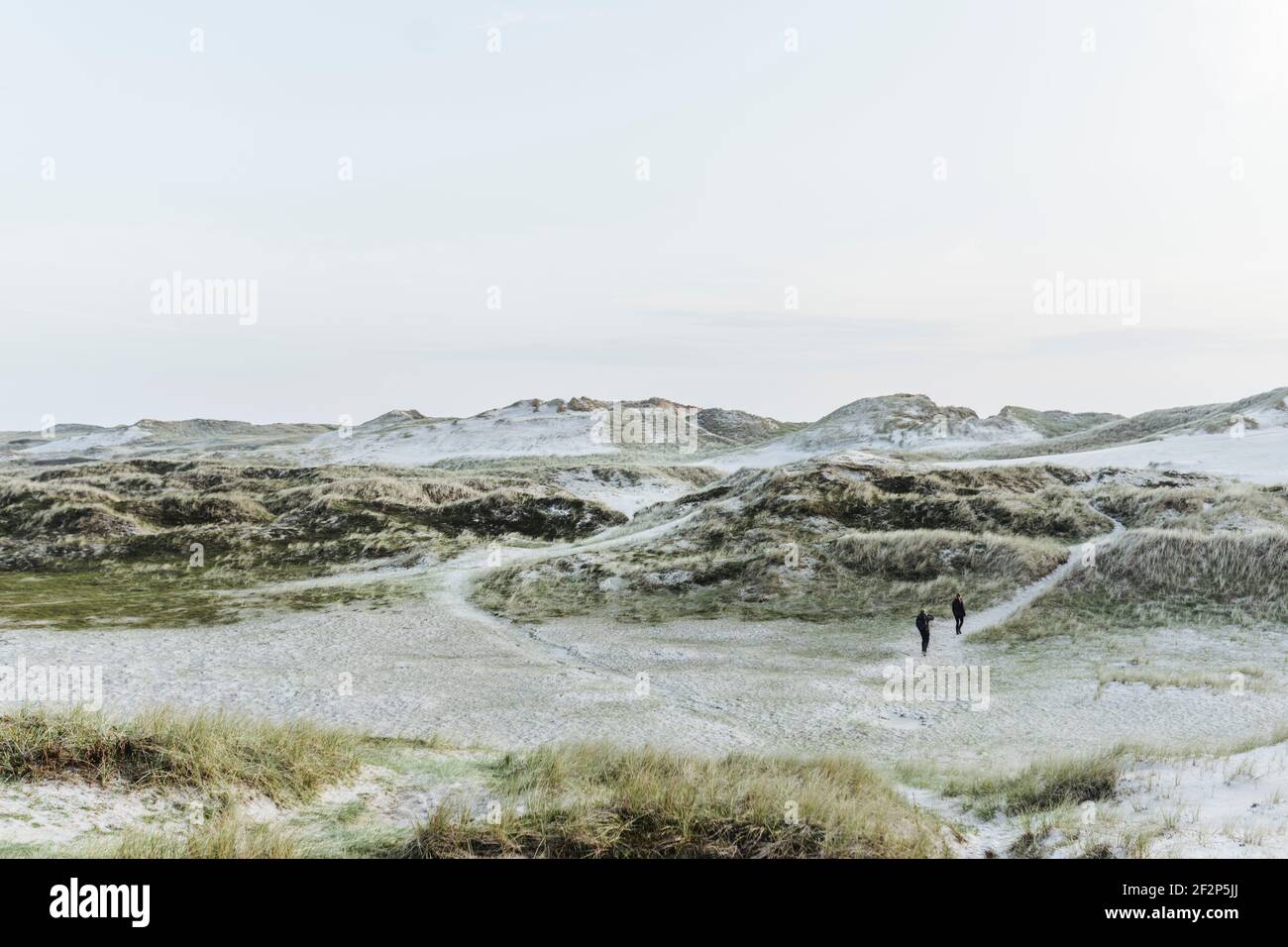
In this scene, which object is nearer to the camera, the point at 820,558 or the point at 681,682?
the point at 681,682

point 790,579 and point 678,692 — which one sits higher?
point 790,579

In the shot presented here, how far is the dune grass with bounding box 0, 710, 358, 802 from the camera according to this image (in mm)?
9008

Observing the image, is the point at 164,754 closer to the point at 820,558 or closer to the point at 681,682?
the point at 681,682

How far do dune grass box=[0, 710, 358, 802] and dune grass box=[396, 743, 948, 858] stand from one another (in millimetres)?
2302

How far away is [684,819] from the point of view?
822 centimetres

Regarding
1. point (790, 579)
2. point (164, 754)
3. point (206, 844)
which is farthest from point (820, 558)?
point (206, 844)

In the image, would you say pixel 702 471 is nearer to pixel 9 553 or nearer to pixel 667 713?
pixel 9 553

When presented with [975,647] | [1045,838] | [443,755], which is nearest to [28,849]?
[443,755]

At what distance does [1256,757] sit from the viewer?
37.5 ft

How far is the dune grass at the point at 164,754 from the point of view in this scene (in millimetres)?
9008

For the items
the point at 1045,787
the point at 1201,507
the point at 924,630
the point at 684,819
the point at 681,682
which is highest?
the point at 1201,507

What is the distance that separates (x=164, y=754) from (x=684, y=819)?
667cm

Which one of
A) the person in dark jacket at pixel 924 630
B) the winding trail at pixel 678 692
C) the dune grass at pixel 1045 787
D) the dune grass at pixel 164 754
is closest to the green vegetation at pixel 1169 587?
the winding trail at pixel 678 692
